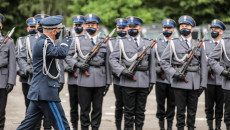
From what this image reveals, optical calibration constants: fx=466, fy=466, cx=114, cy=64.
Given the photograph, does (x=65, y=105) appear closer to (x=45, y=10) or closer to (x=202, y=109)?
(x=202, y=109)

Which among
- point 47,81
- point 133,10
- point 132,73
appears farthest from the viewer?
point 133,10

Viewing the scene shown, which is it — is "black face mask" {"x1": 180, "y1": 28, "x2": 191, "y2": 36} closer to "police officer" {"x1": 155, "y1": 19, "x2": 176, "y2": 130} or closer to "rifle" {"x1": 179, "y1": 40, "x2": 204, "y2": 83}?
"rifle" {"x1": 179, "y1": 40, "x2": 204, "y2": 83}

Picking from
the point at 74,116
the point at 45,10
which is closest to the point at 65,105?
the point at 74,116

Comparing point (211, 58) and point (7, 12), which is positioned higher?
point (7, 12)

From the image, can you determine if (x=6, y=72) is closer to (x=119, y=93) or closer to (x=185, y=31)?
(x=119, y=93)

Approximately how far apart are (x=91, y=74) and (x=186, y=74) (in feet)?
5.67

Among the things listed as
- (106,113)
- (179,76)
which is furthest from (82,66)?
(106,113)

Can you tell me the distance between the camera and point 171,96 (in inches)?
376

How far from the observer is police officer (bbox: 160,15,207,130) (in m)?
8.37

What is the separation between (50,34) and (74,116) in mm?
3202

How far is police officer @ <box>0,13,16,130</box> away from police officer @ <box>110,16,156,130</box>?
1792mm

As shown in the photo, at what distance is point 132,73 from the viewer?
8.38 m

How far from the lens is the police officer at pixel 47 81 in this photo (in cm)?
645

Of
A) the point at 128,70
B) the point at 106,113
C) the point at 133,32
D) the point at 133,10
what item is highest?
the point at 133,10
